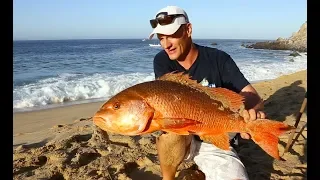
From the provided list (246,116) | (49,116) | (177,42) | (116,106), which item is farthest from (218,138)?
(49,116)

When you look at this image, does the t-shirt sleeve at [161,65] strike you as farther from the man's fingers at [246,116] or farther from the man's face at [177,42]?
the man's fingers at [246,116]

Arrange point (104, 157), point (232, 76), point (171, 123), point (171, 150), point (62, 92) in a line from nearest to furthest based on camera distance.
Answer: point (171, 123), point (171, 150), point (232, 76), point (104, 157), point (62, 92)

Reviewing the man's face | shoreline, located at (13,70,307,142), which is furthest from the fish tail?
shoreline, located at (13,70,307,142)

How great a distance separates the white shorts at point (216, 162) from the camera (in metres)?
3.16

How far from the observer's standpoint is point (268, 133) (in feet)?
7.72

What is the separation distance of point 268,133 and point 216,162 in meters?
1.07

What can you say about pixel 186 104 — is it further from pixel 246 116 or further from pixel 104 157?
pixel 104 157

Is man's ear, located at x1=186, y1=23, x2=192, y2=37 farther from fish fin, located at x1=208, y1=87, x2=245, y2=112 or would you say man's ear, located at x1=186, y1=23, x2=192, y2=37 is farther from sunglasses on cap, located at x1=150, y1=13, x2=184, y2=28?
fish fin, located at x1=208, y1=87, x2=245, y2=112

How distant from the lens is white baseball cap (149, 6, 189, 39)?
3315mm

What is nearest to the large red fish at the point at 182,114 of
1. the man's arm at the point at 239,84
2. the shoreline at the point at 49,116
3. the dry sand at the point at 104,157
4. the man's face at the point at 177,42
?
the man's arm at the point at 239,84

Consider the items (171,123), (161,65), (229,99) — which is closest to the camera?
(171,123)
